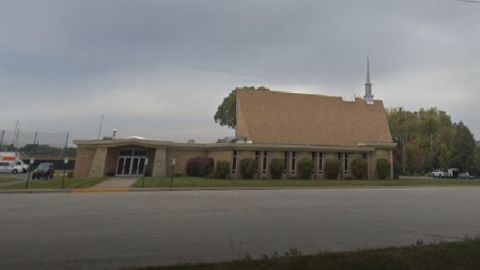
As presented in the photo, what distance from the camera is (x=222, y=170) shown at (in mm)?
33312

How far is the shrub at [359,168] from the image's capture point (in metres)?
37.4

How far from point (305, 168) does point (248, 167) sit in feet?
19.8

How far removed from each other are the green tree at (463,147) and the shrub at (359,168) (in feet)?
124

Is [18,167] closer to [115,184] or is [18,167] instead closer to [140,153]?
[140,153]

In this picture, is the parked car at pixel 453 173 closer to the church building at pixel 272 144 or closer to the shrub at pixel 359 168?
the church building at pixel 272 144

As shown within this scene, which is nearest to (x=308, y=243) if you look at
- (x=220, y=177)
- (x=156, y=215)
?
(x=156, y=215)

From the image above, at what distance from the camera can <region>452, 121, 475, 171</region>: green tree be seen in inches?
2544

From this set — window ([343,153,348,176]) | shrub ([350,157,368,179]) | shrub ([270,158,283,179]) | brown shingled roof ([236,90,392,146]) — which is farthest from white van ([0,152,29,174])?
shrub ([350,157,368,179])

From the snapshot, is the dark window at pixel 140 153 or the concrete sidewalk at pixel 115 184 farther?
the dark window at pixel 140 153

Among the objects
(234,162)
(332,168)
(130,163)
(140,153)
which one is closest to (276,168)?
(234,162)

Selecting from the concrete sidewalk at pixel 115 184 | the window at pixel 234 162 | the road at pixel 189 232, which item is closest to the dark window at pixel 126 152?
the concrete sidewalk at pixel 115 184

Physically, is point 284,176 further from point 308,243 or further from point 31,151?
point 31,151

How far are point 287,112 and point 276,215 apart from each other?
2945 centimetres

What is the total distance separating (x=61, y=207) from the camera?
13.4 metres
